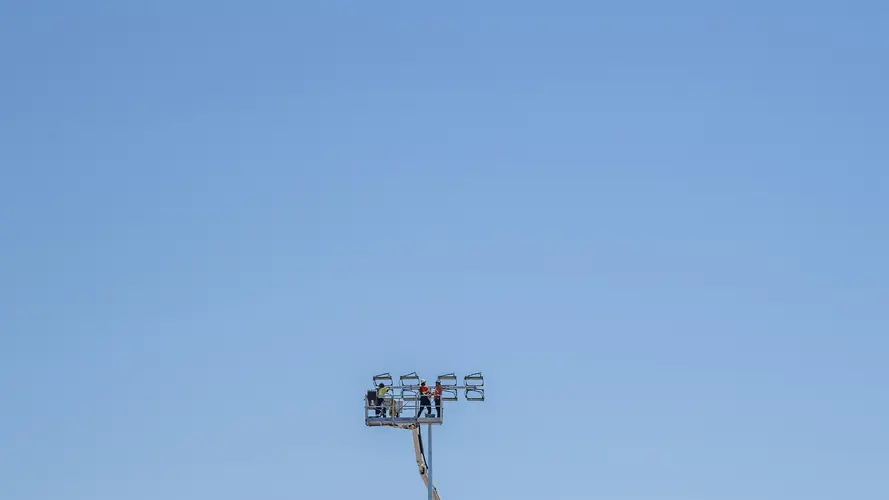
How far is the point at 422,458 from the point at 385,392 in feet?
15.7

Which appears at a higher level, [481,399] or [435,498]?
[481,399]

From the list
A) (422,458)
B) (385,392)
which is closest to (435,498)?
(422,458)

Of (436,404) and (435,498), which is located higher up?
(436,404)

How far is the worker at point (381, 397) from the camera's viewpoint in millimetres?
75062

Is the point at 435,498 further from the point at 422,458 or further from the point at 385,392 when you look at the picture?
the point at 385,392

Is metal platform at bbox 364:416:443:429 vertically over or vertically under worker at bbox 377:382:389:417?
under

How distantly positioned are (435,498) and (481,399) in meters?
7.02

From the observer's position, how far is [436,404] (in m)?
75.5

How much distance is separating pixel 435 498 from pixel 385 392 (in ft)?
24.5

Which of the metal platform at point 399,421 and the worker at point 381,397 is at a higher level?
the worker at point 381,397

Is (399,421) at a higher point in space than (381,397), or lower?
lower

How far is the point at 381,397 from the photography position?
7512 centimetres

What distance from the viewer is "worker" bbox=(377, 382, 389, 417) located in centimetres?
7506

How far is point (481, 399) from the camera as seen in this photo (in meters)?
75.5
